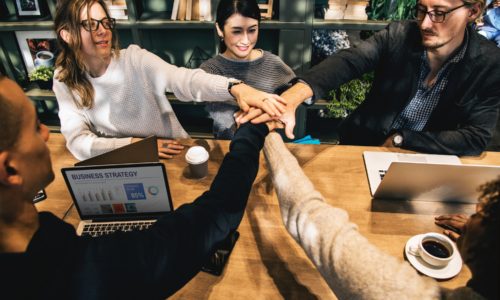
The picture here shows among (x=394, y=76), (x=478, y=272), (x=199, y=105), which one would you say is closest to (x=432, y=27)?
(x=394, y=76)

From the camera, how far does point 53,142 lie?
1.77 metres

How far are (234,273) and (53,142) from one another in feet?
4.36

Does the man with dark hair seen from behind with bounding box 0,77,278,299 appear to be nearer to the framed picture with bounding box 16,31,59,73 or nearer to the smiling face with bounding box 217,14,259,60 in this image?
the smiling face with bounding box 217,14,259,60

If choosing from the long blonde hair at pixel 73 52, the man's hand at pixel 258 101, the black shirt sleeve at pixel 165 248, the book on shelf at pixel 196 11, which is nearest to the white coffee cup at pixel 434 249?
the black shirt sleeve at pixel 165 248

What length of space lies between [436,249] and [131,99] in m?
1.77

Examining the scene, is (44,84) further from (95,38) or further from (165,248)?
(165,248)

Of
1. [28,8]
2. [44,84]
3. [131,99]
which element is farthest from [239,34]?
[44,84]

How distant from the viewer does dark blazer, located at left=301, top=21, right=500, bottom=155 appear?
1667 mm

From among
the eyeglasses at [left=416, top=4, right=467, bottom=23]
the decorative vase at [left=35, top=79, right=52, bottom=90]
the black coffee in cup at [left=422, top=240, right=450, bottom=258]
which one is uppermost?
the eyeglasses at [left=416, top=4, right=467, bottom=23]

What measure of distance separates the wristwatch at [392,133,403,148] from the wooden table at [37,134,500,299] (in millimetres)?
93

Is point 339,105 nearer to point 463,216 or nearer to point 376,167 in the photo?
point 376,167

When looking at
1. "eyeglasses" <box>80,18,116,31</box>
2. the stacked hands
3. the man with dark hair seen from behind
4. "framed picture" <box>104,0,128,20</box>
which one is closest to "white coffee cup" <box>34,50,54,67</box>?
"framed picture" <box>104,0,128,20</box>

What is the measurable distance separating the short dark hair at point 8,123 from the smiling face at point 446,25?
1.83 metres

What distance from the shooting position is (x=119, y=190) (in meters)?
1.22
